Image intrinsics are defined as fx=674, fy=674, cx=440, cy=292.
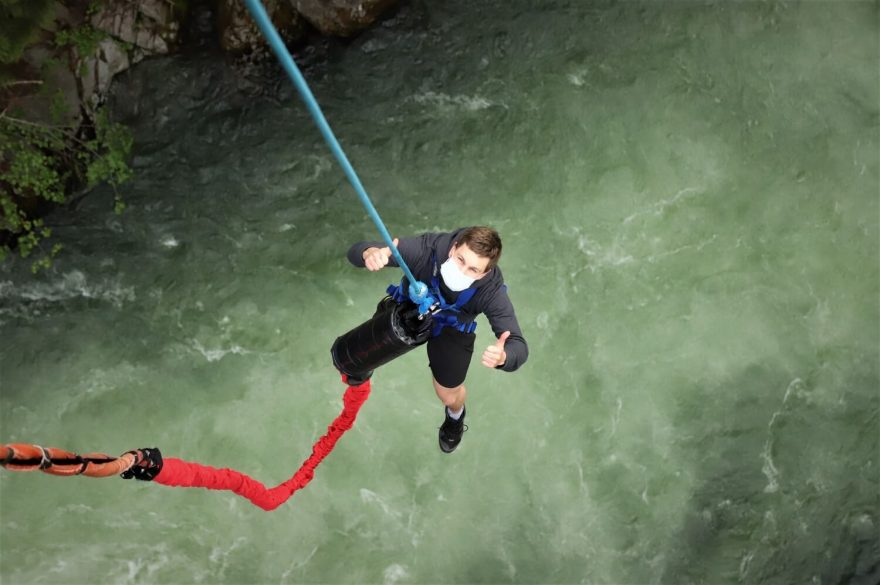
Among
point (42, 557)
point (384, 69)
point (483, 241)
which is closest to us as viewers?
point (483, 241)

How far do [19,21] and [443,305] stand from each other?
144 inches

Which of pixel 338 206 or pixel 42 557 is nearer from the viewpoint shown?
pixel 42 557

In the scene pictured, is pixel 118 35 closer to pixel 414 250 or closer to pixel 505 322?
pixel 414 250

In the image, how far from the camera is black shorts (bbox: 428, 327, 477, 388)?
393 centimetres

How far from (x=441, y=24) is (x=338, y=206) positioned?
6.76ft

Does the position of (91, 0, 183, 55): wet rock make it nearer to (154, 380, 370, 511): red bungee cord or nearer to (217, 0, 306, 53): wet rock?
(217, 0, 306, 53): wet rock

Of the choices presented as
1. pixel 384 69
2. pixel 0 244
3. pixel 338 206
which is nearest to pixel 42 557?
pixel 0 244

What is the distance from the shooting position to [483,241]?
3.26 metres

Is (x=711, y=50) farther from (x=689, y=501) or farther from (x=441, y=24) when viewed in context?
(x=689, y=501)

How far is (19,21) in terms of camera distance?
15.3ft

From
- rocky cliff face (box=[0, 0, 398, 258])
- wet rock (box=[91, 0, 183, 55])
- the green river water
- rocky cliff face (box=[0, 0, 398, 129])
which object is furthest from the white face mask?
wet rock (box=[91, 0, 183, 55])

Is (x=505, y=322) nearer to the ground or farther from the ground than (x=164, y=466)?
farther from the ground

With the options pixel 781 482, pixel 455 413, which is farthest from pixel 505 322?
pixel 781 482

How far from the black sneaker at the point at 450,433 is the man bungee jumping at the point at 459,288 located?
2.53 ft
